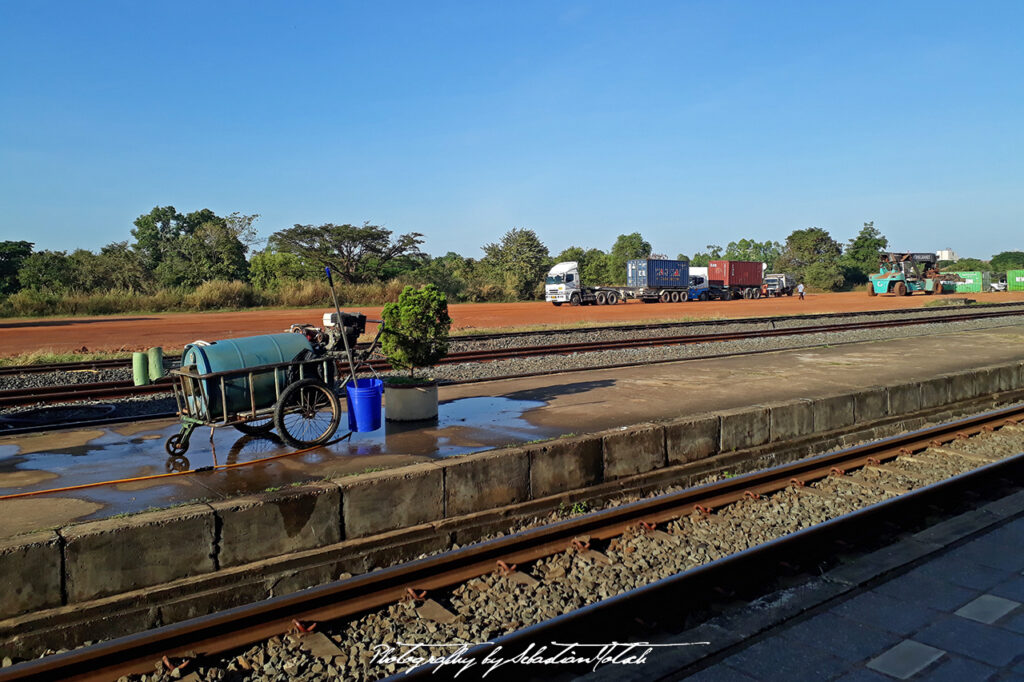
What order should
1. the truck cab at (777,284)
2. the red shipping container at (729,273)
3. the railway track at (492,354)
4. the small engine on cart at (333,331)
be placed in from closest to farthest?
the small engine on cart at (333,331)
the railway track at (492,354)
the red shipping container at (729,273)
the truck cab at (777,284)

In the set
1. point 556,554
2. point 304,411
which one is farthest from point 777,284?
point 556,554

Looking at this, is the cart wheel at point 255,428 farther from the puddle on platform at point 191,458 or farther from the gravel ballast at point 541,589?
the gravel ballast at point 541,589

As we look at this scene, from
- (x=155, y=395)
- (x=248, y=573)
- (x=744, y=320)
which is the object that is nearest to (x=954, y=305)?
(x=744, y=320)

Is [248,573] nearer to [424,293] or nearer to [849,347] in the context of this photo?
[424,293]

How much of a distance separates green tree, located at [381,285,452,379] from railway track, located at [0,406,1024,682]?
3.69 metres

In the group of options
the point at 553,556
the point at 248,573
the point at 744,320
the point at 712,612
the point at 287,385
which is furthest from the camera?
the point at 744,320

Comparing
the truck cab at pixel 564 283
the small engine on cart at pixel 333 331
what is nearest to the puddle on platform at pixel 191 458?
the small engine on cart at pixel 333 331

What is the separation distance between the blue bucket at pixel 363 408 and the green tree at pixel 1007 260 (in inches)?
5947

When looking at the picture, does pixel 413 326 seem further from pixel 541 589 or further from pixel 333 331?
pixel 541 589

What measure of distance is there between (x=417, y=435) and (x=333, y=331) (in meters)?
1.63

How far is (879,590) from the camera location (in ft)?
15.8

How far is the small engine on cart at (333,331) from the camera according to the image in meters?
8.18

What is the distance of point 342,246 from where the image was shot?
59531mm

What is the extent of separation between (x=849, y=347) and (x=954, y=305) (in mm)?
26205
